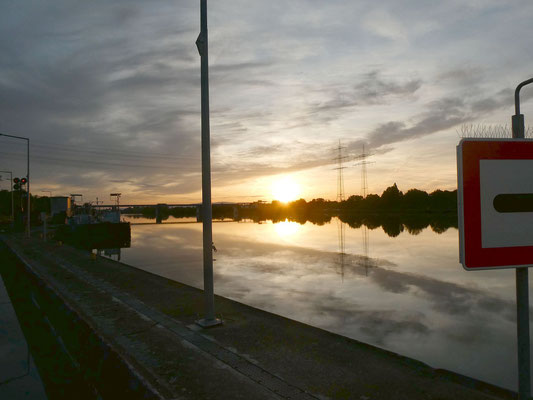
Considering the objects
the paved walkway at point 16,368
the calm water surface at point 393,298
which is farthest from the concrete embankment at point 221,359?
the calm water surface at point 393,298

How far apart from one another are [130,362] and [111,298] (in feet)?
18.6

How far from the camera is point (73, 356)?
7.73 m

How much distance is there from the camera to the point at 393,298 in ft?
48.0

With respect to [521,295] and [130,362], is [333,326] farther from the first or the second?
[521,295]

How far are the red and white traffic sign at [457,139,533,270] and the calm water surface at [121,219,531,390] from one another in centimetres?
713

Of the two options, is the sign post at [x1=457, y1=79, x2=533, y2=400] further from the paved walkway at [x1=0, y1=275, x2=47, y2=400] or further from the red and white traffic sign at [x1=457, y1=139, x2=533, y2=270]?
the paved walkway at [x1=0, y1=275, x2=47, y2=400]

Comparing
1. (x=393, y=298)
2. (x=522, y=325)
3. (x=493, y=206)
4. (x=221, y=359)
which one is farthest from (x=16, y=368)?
(x=393, y=298)

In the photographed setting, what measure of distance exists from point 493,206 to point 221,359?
5668mm

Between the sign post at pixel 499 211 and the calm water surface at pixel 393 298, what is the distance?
22.9 feet

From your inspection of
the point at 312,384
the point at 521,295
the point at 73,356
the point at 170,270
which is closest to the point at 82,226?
the point at 170,270

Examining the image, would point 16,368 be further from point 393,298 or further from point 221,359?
point 393,298

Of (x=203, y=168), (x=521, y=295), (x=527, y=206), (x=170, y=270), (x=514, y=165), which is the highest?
(x=203, y=168)

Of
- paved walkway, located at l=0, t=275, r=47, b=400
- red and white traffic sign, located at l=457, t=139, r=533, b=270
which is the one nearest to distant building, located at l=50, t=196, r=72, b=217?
paved walkway, located at l=0, t=275, r=47, b=400

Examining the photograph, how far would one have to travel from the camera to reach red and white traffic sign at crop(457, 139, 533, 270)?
2.17 m
